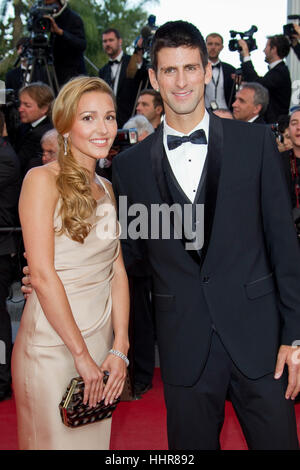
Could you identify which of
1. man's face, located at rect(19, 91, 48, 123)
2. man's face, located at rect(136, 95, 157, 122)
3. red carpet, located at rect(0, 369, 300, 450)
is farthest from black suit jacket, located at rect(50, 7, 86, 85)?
red carpet, located at rect(0, 369, 300, 450)

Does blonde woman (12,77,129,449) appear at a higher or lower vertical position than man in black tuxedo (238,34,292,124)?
lower

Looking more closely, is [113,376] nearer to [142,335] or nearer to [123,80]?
[142,335]

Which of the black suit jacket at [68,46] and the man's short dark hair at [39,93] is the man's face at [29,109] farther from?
the black suit jacket at [68,46]

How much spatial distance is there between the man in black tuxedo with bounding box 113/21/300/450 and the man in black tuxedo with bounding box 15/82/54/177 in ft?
10.3

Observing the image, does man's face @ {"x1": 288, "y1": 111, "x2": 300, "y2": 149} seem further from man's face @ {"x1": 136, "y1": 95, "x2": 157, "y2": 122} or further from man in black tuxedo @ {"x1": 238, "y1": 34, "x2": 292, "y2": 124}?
man in black tuxedo @ {"x1": 238, "y1": 34, "x2": 292, "y2": 124}

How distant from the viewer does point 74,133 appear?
6.82 feet

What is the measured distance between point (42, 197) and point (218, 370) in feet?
2.50

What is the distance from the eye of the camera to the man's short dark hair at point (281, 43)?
245 inches

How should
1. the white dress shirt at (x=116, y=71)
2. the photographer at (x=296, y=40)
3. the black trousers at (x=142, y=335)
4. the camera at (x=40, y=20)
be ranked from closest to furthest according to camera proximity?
the black trousers at (x=142, y=335)
the photographer at (x=296, y=40)
the camera at (x=40, y=20)
the white dress shirt at (x=116, y=71)

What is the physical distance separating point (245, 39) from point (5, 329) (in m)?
3.90

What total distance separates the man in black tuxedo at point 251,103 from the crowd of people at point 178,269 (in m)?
3.56

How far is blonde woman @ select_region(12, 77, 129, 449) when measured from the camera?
6.36 feet

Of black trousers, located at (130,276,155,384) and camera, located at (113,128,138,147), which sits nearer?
black trousers, located at (130,276,155,384)

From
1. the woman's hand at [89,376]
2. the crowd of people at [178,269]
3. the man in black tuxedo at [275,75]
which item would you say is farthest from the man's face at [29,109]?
the woman's hand at [89,376]
